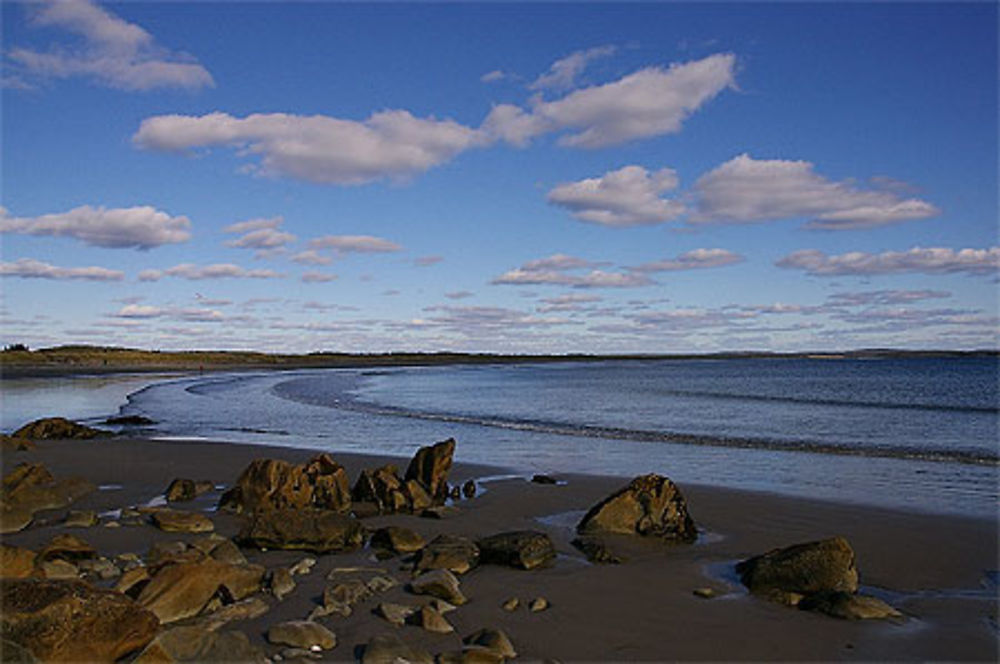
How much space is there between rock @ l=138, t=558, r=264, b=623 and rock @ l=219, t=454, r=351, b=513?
3.98 m

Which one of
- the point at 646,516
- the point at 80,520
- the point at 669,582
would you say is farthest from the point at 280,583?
the point at 646,516

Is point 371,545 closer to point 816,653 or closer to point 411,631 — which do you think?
point 411,631

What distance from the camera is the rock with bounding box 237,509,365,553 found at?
8680mm

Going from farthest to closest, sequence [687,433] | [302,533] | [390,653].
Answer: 1. [687,433]
2. [302,533]
3. [390,653]

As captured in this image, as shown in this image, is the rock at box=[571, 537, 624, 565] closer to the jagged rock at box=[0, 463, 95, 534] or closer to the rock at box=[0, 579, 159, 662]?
the rock at box=[0, 579, 159, 662]

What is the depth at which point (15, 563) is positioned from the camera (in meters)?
6.97

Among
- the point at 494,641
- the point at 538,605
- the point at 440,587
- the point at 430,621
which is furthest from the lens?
the point at 440,587

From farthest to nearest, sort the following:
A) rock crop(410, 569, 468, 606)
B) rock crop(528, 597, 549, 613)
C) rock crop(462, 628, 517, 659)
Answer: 1. rock crop(410, 569, 468, 606)
2. rock crop(528, 597, 549, 613)
3. rock crop(462, 628, 517, 659)

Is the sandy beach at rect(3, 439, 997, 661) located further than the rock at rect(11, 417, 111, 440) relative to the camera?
No

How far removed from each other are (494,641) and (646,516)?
4365mm

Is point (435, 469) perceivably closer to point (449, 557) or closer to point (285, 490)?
point (285, 490)

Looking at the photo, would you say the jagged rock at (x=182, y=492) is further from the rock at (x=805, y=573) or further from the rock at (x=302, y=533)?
the rock at (x=805, y=573)

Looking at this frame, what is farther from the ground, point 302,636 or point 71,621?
point 71,621

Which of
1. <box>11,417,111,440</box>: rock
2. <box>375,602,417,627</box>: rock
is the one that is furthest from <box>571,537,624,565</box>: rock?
<box>11,417,111,440</box>: rock
